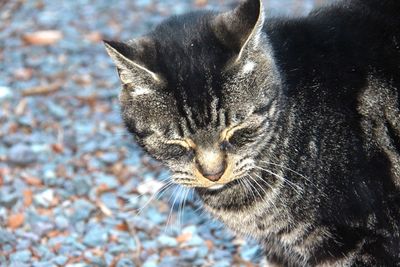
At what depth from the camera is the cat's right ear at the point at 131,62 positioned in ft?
7.61

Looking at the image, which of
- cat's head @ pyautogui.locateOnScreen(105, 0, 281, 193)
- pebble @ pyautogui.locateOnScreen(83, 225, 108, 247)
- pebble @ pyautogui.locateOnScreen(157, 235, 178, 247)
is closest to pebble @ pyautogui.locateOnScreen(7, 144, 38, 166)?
pebble @ pyautogui.locateOnScreen(83, 225, 108, 247)

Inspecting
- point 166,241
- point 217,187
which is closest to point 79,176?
point 166,241

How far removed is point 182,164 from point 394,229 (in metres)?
0.80

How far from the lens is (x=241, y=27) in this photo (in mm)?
2340

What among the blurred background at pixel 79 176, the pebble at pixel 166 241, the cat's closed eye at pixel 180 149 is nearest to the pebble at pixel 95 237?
the blurred background at pixel 79 176

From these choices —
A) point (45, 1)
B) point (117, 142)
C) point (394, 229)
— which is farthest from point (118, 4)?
point (394, 229)

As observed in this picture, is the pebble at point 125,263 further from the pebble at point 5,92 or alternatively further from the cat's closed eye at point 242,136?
the pebble at point 5,92

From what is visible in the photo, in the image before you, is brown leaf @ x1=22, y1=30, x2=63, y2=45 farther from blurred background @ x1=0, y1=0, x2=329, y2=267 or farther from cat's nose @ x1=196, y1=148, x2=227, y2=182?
cat's nose @ x1=196, y1=148, x2=227, y2=182

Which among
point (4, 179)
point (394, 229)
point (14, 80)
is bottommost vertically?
point (394, 229)

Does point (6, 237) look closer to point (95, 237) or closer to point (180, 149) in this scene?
point (95, 237)

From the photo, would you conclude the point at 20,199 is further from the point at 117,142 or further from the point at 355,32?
the point at 355,32

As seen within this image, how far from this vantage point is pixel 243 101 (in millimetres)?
2395

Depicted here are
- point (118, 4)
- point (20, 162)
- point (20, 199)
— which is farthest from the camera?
point (118, 4)

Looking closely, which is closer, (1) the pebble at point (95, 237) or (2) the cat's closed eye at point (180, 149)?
(2) the cat's closed eye at point (180, 149)
